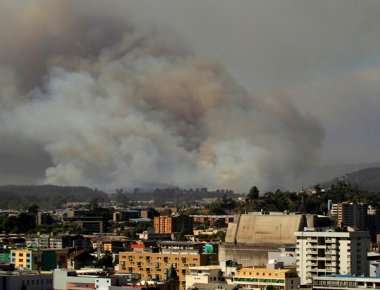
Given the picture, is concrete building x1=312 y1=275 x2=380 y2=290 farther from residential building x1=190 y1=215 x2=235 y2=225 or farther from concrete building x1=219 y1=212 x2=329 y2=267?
residential building x1=190 y1=215 x2=235 y2=225

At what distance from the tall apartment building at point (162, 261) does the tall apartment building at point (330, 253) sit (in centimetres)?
357

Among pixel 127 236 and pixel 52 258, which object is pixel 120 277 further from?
pixel 127 236

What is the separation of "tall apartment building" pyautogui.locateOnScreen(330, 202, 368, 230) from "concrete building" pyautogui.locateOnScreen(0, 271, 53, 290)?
2519 centimetres

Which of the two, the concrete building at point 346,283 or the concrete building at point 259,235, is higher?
the concrete building at point 259,235

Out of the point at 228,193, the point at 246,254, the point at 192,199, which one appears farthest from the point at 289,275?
the point at 192,199

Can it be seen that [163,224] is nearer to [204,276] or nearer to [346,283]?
[204,276]

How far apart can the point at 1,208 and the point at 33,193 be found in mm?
4208

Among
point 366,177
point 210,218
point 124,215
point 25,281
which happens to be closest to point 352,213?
point 210,218

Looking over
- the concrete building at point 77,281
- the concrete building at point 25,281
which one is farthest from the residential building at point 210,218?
the concrete building at point 77,281

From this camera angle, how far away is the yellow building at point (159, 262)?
31.8 meters

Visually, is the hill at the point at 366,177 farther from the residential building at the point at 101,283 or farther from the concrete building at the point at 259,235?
the residential building at the point at 101,283

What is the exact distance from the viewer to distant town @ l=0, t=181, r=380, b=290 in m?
26.7

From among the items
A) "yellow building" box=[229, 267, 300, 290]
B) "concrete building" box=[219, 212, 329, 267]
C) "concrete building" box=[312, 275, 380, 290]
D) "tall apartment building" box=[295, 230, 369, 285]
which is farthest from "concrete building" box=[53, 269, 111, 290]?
"concrete building" box=[219, 212, 329, 267]

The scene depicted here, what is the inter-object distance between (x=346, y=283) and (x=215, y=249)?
1346 centimetres
